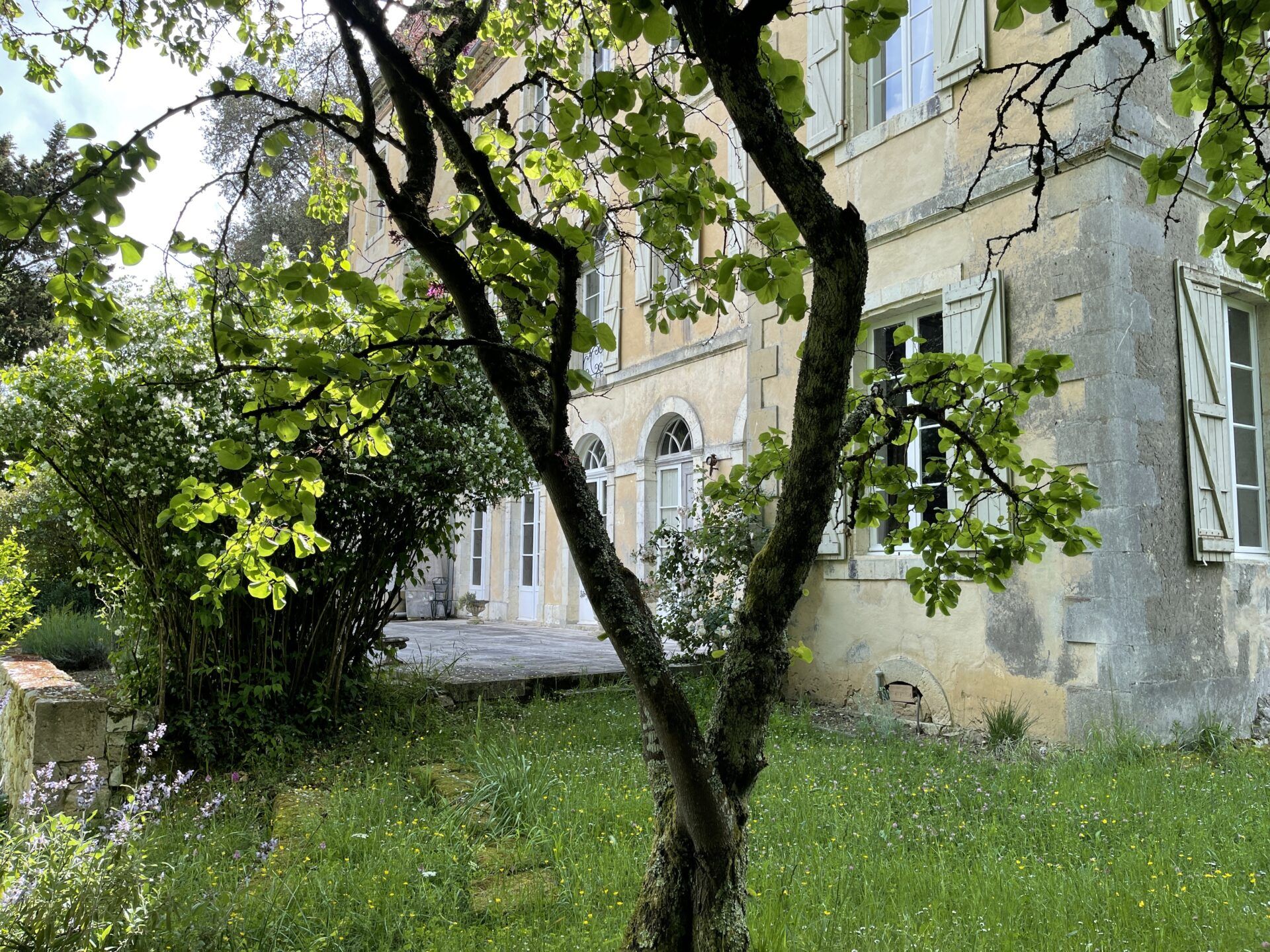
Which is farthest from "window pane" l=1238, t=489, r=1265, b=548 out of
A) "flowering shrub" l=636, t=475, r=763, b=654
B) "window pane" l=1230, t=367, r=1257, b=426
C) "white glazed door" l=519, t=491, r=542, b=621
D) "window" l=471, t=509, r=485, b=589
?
"window" l=471, t=509, r=485, b=589

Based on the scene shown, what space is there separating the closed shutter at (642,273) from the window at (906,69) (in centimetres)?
380

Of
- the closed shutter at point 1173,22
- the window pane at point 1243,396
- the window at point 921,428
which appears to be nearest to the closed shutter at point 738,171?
the window at point 921,428

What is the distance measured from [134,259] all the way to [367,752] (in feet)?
13.9

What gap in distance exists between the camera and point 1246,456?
21.2ft

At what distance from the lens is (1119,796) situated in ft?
13.6

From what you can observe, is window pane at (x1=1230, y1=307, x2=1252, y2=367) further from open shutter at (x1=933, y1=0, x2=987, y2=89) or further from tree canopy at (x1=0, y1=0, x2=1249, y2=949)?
tree canopy at (x1=0, y1=0, x2=1249, y2=949)

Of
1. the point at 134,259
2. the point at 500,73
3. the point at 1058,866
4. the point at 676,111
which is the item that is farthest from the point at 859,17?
the point at 500,73

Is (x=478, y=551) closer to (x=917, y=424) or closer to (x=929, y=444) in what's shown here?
(x=917, y=424)

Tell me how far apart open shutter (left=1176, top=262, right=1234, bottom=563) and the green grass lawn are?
1422mm

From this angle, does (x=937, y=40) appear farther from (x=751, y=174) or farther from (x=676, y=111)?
(x=676, y=111)

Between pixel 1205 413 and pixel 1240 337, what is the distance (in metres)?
1.23

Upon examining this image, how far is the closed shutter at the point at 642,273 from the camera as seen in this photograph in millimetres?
10727

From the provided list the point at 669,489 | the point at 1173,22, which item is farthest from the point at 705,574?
the point at 1173,22

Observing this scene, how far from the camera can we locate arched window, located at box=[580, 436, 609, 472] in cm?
1253
